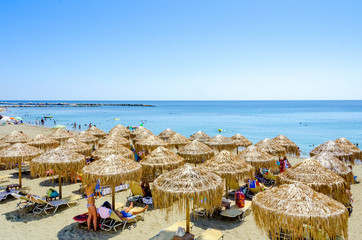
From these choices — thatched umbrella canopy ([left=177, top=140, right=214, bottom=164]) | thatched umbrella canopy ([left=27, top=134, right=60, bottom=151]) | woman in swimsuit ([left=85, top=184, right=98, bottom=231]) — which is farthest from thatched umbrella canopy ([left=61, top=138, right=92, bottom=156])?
woman in swimsuit ([left=85, top=184, right=98, bottom=231])

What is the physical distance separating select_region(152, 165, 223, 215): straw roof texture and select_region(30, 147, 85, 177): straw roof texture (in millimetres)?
4042

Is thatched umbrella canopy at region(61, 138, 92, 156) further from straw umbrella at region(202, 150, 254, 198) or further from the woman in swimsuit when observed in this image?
straw umbrella at region(202, 150, 254, 198)

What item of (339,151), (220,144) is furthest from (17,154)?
(339,151)

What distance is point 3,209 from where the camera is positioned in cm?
868

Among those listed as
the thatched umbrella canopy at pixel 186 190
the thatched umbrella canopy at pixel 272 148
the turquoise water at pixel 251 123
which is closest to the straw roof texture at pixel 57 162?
the thatched umbrella canopy at pixel 186 190

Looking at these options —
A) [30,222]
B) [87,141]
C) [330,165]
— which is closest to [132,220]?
[30,222]

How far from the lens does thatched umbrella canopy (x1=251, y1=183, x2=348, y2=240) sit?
460 centimetres

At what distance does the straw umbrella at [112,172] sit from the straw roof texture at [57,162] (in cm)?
128

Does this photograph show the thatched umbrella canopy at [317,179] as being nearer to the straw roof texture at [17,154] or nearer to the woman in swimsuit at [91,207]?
the woman in swimsuit at [91,207]

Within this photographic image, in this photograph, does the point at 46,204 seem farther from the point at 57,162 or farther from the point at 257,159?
the point at 257,159

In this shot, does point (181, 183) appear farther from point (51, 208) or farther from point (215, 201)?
point (51, 208)

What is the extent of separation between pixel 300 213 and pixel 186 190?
2.43m

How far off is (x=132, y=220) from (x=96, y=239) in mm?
1165

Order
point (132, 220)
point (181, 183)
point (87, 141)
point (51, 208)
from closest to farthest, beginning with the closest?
1. point (181, 183)
2. point (132, 220)
3. point (51, 208)
4. point (87, 141)
